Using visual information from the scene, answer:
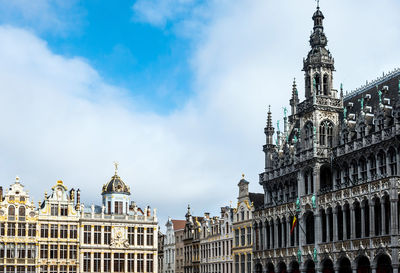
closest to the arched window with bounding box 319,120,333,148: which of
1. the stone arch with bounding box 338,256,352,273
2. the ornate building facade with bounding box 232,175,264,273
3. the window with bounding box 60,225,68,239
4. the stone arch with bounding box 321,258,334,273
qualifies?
the stone arch with bounding box 321,258,334,273

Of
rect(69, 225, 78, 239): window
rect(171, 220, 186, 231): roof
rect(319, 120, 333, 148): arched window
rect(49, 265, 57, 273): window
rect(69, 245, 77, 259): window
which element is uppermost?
rect(319, 120, 333, 148): arched window

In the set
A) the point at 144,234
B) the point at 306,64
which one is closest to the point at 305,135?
the point at 306,64

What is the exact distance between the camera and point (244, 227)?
7138 centimetres

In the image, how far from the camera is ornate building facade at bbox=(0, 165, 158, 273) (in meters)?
76.9

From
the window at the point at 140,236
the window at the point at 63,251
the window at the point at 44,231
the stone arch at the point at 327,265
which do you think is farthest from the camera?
the window at the point at 140,236

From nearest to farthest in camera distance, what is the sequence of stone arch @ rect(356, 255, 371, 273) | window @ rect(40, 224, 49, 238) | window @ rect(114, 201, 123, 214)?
stone arch @ rect(356, 255, 371, 273) → window @ rect(40, 224, 49, 238) → window @ rect(114, 201, 123, 214)

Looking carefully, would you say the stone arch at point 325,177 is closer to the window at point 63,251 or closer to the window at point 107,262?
the window at point 107,262

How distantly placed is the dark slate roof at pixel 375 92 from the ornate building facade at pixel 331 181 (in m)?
0.13

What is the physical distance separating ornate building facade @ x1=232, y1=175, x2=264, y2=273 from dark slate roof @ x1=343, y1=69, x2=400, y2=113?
16.3 m

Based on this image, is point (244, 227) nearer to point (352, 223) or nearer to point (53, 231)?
point (352, 223)

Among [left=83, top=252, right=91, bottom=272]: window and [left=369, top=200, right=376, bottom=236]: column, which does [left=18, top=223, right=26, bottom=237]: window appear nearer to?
[left=83, top=252, right=91, bottom=272]: window

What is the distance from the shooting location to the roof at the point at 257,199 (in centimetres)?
7233

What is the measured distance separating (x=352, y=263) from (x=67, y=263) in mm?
41566

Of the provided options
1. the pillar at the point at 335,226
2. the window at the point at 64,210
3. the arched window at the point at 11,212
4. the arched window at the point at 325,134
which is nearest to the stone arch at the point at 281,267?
the pillar at the point at 335,226
